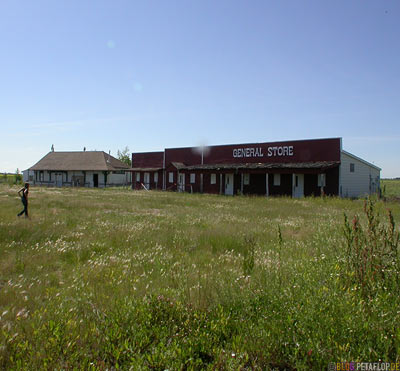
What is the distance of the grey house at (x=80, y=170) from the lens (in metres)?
50.4

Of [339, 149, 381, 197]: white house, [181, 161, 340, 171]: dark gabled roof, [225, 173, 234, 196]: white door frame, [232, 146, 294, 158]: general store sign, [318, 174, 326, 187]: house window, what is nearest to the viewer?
[181, 161, 340, 171]: dark gabled roof

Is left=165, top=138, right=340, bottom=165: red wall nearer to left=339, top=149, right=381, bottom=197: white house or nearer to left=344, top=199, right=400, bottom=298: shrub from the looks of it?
left=339, top=149, right=381, bottom=197: white house

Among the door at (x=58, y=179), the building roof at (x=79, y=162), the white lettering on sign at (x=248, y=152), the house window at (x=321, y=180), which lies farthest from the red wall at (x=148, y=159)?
the house window at (x=321, y=180)

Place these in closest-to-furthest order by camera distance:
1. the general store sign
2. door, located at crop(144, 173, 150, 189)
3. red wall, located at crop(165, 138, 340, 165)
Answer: red wall, located at crop(165, 138, 340, 165), the general store sign, door, located at crop(144, 173, 150, 189)

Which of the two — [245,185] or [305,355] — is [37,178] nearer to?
[245,185]

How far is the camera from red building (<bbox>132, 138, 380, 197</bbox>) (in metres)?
26.7

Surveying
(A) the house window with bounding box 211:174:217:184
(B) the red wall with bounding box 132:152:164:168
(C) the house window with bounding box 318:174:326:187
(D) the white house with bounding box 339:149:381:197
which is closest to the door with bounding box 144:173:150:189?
(B) the red wall with bounding box 132:152:164:168

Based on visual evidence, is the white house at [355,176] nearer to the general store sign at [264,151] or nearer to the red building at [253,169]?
the red building at [253,169]

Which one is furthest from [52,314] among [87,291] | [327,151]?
[327,151]

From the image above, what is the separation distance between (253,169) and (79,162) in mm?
35228

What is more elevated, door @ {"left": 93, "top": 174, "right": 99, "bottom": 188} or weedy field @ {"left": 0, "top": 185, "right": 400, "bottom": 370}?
door @ {"left": 93, "top": 174, "right": 99, "bottom": 188}

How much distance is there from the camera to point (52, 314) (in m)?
3.38

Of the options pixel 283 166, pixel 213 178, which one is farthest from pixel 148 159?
pixel 283 166

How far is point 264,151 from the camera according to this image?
31578 mm
